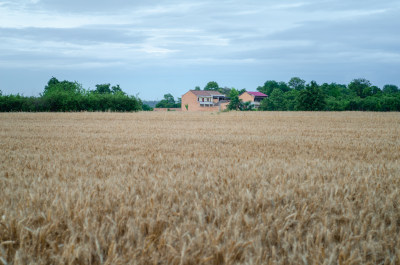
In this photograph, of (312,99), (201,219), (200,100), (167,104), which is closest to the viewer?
(201,219)

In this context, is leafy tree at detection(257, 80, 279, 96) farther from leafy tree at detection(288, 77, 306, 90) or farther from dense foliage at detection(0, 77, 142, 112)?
dense foliage at detection(0, 77, 142, 112)

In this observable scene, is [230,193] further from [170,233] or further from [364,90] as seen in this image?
[364,90]

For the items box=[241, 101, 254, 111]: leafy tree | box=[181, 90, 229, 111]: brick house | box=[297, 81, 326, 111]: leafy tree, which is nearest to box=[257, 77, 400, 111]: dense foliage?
box=[297, 81, 326, 111]: leafy tree

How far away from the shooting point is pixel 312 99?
171 feet

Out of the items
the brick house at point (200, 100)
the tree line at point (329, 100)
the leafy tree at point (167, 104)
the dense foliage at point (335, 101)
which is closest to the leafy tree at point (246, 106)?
the tree line at point (329, 100)

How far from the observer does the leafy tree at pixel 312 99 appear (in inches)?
2031

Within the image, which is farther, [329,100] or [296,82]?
[296,82]

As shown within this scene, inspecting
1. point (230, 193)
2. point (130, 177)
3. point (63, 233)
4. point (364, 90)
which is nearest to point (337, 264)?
point (230, 193)

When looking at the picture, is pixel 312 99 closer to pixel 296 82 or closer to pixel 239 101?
pixel 239 101

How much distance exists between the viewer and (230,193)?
8.89ft

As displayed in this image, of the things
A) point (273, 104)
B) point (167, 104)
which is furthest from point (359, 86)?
point (167, 104)

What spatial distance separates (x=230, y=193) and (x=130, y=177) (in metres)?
1.24

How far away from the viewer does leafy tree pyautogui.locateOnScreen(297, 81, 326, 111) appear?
5159 cm

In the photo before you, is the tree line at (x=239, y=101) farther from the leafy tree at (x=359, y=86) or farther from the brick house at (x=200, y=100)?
the brick house at (x=200, y=100)
